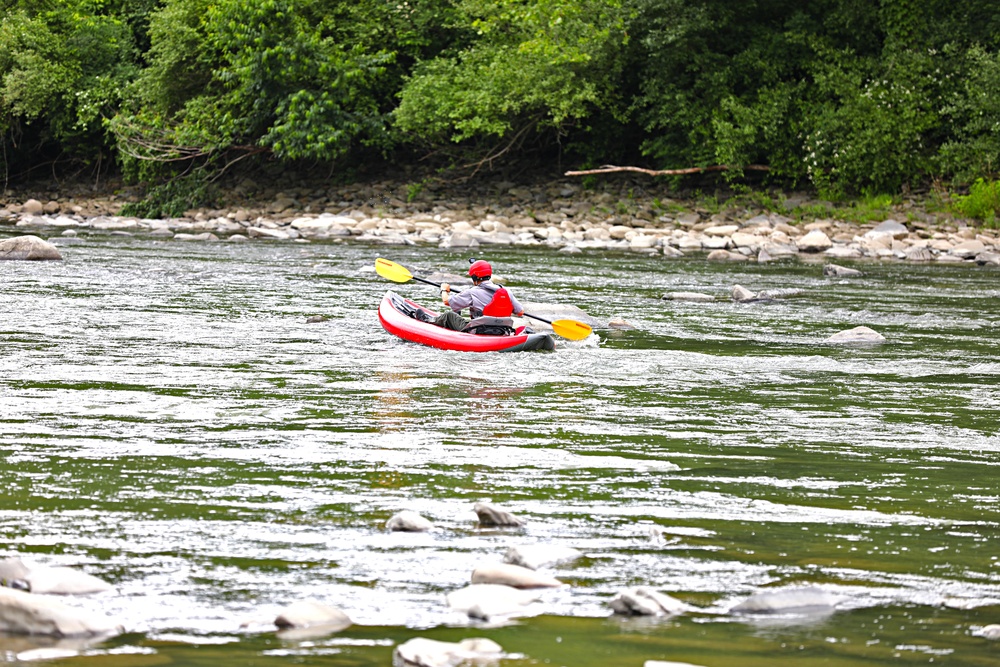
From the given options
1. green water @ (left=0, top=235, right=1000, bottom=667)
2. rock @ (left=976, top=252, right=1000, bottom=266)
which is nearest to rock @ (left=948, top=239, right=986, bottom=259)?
rock @ (left=976, top=252, right=1000, bottom=266)

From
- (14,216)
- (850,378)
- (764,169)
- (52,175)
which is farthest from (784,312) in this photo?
(52,175)

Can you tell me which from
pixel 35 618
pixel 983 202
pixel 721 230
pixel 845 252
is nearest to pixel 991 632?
pixel 35 618

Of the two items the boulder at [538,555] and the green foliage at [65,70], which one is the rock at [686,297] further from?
the green foliage at [65,70]

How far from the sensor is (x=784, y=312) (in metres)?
12.7

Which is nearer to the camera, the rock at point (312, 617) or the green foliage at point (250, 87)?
the rock at point (312, 617)

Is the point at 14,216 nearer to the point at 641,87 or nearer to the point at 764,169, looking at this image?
the point at 641,87

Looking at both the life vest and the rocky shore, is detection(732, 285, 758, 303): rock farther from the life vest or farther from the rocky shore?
the rocky shore

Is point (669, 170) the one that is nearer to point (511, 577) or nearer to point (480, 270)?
point (480, 270)

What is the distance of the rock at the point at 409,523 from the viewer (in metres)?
4.59

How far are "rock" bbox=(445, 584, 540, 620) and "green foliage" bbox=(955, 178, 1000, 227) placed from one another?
1894 cm

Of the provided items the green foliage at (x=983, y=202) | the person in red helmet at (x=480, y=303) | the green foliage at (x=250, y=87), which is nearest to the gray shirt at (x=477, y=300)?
the person in red helmet at (x=480, y=303)

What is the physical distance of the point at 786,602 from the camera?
→ 3.85 meters

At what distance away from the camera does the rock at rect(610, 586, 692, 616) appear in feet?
12.4

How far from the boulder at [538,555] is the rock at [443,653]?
28.9 inches
